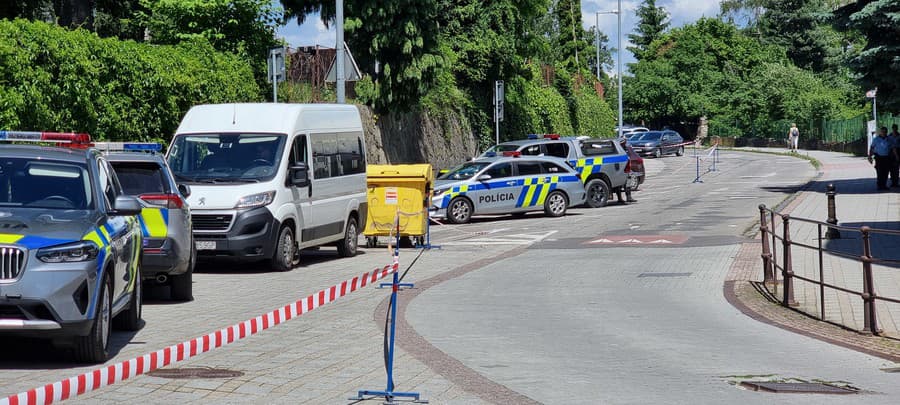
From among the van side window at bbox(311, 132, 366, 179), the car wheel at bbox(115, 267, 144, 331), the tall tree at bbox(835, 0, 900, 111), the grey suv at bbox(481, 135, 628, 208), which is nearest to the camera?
the car wheel at bbox(115, 267, 144, 331)

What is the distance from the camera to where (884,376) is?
9.19 meters

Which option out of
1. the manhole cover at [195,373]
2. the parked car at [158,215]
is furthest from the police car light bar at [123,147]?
the manhole cover at [195,373]

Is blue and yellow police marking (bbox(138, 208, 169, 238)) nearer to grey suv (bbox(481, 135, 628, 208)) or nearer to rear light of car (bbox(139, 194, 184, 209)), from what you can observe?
rear light of car (bbox(139, 194, 184, 209))

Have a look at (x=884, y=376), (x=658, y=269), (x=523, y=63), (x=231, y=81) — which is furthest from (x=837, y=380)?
(x=523, y=63)

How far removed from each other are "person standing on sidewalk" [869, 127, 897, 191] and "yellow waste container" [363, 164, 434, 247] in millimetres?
16879

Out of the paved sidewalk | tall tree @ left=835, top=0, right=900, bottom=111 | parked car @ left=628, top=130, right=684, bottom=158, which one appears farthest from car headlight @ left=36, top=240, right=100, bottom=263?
parked car @ left=628, top=130, right=684, bottom=158

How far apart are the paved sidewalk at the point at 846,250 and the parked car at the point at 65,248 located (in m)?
7.01

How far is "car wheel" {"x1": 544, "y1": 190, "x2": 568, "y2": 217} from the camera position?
28.9m

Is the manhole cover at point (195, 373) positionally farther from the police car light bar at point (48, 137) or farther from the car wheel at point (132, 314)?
the police car light bar at point (48, 137)

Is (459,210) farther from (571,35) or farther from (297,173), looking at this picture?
(571,35)

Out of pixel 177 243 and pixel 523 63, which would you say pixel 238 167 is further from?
pixel 523 63

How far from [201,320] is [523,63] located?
37.2 m

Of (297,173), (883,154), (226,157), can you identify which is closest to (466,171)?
(297,173)

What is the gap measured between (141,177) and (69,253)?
530 cm
